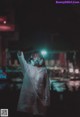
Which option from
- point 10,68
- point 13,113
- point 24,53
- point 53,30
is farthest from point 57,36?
point 13,113

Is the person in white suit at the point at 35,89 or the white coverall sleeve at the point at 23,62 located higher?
the white coverall sleeve at the point at 23,62

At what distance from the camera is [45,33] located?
291cm

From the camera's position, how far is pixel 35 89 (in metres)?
2.83

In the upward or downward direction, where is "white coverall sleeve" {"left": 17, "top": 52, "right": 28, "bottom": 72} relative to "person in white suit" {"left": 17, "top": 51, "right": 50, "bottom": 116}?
upward

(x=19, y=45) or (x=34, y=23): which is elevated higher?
(x=34, y=23)

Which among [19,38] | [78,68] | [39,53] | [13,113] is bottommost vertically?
[13,113]

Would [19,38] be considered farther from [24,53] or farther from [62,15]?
[62,15]

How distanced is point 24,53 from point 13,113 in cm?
73

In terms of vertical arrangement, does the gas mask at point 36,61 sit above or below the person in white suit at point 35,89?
above

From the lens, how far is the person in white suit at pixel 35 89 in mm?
2822

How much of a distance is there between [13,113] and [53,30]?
1.11 meters

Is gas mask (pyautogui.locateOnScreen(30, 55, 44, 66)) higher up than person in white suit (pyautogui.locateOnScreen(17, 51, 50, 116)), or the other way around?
gas mask (pyautogui.locateOnScreen(30, 55, 44, 66))

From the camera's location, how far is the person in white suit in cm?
282

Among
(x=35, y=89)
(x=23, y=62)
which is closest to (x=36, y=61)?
(x=23, y=62)
